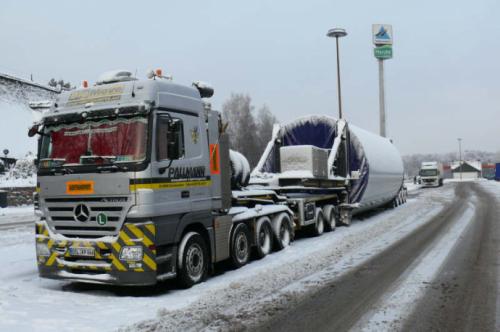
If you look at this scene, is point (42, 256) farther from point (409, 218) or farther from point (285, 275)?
point (409, 218)

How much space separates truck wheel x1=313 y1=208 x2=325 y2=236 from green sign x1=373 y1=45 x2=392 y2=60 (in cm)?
4616

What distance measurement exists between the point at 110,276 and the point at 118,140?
1995 millimetres

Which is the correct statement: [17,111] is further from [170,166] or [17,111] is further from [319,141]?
[170,166]

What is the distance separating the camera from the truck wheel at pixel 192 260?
7.60m

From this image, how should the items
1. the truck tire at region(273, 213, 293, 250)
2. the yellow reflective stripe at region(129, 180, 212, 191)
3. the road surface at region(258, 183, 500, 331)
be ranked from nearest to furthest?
the road surface at region(258, 183, 500, 331)
the yellow reflective stripe at region(129, 180, 212, 191)
the truck tire at region(273, 213, 293, 250)

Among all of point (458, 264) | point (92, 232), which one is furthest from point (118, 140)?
point (458, 264)

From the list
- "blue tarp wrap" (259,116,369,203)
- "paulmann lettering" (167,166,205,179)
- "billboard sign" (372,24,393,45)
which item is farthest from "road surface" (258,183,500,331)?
"billboard sign" (372,24,393,45)

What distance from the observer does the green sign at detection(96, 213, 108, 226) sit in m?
7.05

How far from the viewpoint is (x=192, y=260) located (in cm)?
788

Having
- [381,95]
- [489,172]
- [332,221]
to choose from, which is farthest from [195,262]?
[489,172]

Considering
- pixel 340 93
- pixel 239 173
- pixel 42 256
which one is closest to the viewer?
pixel 42 256

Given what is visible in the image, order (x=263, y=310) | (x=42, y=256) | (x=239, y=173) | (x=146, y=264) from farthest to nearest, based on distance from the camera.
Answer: (x=239, y=173) → (x=42, y=256) → (x=146, y=264) → (x=263, y=310)

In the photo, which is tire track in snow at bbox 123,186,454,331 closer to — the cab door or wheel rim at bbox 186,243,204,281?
wheel rim at bbox 186,243,204,281

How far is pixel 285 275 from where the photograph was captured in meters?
8.41
